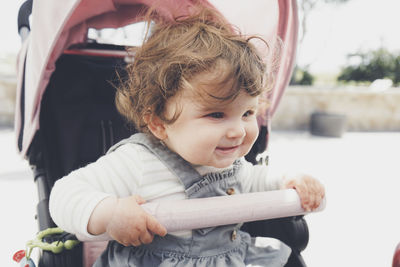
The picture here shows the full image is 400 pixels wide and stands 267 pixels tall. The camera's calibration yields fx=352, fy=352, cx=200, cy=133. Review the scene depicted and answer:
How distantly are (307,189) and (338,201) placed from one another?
225 cm

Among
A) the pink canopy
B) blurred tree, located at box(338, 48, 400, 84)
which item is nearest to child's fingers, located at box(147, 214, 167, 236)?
the pink canopy

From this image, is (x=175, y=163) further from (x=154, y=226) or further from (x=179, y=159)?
(x=154, y=226)

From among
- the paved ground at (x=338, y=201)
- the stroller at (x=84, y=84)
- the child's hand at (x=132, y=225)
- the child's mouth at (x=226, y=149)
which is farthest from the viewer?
the paved ground at (x=338, y=201)

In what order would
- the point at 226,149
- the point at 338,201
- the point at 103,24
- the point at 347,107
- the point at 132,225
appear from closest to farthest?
the point at 132,225
the point at 226,149
the point at 103,24
the point at 338,201
the point at 347,107

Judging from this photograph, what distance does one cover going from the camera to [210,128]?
821mm

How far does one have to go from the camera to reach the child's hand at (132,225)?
0.75 metres

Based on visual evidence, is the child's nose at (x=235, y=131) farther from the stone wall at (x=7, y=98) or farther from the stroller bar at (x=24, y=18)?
the stone wall at (x=7, y=98)

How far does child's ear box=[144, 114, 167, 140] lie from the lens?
922 millimetres

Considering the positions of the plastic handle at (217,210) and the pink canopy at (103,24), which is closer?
the plastic handle at (217,210)

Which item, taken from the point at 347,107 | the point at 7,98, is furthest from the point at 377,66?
the point at 7,98

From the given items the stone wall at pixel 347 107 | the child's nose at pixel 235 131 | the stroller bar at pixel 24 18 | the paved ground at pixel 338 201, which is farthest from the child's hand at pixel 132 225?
the stone wall at pixel 347 107

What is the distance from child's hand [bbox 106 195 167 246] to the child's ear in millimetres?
239

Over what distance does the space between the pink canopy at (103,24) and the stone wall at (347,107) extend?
490 centimetres

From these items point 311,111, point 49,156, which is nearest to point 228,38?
point 49,156
